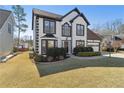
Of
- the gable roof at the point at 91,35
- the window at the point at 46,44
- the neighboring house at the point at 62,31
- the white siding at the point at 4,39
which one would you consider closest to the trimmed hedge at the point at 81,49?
the neighboring house at the point at 62,31

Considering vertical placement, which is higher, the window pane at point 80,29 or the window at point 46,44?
the window pane at point 80,29

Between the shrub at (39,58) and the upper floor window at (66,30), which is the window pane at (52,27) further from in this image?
the shrub at (39,58)

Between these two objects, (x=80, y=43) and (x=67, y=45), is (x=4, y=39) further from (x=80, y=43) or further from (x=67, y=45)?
(x=80, y=43)

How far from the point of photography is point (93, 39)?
51.2ft

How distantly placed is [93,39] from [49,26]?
4.15 metres

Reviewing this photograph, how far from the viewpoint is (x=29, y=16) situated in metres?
11.4

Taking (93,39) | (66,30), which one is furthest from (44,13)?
(93,39)

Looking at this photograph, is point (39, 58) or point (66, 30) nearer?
point (39, 58)

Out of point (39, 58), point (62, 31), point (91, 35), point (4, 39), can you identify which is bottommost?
point (39, 58)

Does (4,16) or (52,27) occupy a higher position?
(4,16)

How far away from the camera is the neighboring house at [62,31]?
13.3 meters
